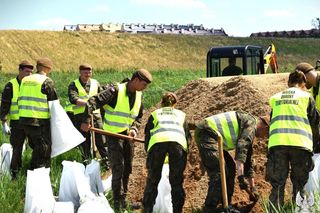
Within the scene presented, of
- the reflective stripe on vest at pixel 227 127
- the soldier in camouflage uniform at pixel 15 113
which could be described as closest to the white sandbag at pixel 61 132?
the soldier in camouflage uniform at pixel 15 113

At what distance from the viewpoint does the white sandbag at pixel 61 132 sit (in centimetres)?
695

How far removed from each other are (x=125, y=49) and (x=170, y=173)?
46013 millimetres

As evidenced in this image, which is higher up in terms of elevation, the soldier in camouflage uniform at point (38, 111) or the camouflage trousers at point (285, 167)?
the soldier in camouflage uniform at point (38, 111)

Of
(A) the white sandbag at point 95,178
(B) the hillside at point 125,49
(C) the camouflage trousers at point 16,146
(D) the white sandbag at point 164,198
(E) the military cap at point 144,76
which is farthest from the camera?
(B) the hillside at point 125,49

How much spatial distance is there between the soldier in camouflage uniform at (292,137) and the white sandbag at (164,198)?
1.29 meters

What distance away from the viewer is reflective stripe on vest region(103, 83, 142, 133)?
6.55 metres

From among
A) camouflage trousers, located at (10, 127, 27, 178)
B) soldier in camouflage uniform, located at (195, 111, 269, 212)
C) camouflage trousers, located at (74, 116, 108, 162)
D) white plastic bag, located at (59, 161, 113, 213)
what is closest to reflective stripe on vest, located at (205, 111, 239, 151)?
soldier in camouflage uniform, located at (195, 111, 269, 212)

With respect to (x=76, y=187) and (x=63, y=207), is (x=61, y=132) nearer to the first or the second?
(x=76, y=187)

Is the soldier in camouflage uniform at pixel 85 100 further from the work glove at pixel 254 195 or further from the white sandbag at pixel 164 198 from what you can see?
the work glove at pixel 254 195

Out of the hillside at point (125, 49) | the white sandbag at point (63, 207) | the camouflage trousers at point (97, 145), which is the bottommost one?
the white sandbag at point (63, 207)

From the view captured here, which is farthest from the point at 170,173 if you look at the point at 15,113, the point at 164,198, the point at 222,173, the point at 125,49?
the point at 125,49

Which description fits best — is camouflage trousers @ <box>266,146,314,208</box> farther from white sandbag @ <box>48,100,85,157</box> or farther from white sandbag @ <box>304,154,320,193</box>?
white sandbag @ <box>48,100,85,157</box>

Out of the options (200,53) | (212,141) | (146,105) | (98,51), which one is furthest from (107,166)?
(200,53)

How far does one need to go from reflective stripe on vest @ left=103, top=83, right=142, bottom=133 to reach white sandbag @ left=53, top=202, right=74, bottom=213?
4.16 ft
